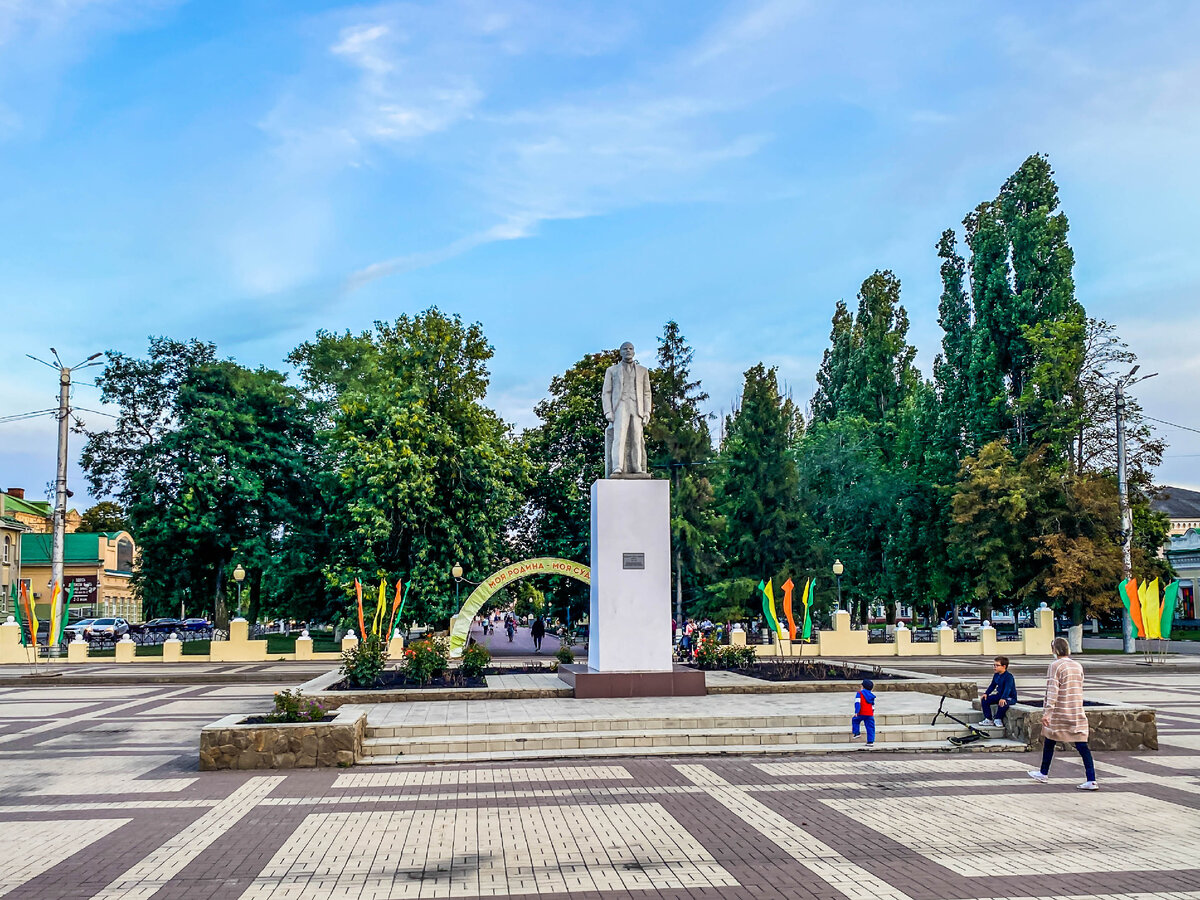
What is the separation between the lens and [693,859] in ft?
26.1

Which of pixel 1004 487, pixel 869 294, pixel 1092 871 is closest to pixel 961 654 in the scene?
pixel 1004 487

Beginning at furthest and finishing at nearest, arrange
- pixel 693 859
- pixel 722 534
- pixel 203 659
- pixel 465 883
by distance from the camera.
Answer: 1. pixel 722 534
2. pixel 203 659
3. pixel 693 859
4. pixel 465 883

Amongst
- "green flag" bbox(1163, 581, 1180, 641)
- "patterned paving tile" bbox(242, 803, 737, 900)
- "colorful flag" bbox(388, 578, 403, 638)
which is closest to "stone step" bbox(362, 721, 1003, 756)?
"patterned paving tile" bbox(242, 803, 737, 900)

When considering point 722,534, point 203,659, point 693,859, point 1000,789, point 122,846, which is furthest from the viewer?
point 722,534

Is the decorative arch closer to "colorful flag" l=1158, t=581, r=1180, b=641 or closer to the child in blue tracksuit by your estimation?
"colorful flag" l=1158, t=581, r=1180, b=641

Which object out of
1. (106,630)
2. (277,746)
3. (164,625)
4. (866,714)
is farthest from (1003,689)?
(164,625)

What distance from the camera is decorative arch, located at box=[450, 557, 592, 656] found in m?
29.7

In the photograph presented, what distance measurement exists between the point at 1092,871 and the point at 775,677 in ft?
39.7

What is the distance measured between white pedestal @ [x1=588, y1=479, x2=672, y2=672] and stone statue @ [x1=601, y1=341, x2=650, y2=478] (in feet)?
1.94

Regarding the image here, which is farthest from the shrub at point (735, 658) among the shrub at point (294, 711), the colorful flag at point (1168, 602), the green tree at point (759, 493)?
the green tree at point (759, 493)

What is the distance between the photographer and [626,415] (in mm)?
18375

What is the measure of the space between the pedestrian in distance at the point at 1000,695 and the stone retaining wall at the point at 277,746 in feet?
28.3

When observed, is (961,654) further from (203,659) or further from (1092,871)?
(1092,871)

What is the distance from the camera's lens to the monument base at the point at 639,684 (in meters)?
17.2
